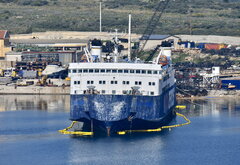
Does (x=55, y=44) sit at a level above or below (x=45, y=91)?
above

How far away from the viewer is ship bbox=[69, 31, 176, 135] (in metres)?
85.5

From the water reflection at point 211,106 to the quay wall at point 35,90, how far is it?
16.4m

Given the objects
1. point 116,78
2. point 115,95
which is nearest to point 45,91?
point 116,78

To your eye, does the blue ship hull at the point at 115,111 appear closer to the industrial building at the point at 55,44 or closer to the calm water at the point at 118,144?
the calm water at the point at 118,144

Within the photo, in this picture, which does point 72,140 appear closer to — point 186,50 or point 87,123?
point 87,123

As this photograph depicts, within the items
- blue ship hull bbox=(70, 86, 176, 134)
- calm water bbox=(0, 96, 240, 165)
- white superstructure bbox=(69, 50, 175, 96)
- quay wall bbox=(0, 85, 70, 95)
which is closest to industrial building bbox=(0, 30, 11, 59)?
quay wall bbox=(0, 85, 70, 95)

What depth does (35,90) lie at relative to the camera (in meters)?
128

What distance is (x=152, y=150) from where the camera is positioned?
81625 millimetres

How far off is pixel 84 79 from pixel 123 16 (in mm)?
110842

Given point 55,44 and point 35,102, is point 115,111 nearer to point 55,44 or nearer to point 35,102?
point 35,102

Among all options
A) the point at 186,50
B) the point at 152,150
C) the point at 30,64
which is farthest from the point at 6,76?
the point at 152,150

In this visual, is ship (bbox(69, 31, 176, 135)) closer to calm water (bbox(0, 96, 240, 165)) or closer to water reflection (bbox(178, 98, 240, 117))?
calm water (bbox(0, 96, 240, 165))

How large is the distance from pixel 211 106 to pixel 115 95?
2956 cm

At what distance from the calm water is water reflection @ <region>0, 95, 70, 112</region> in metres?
4.95
